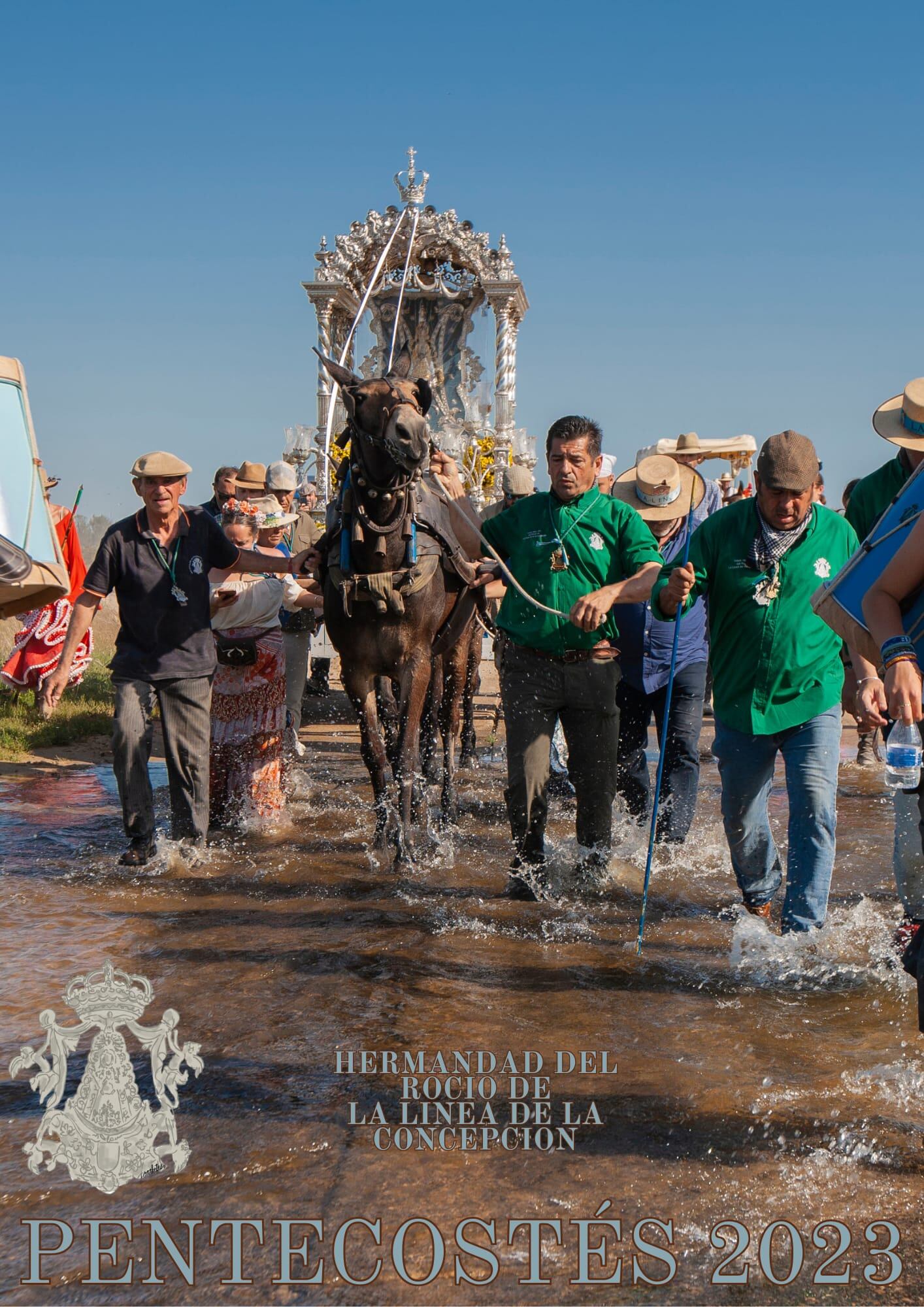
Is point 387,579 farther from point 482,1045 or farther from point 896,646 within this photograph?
point 896,646

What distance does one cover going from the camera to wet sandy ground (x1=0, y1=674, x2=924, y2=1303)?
9.53 ft

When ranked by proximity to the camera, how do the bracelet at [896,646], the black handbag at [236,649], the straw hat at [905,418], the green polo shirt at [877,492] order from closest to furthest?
the bracelet at [896,646] → the straw hat at [905,418] → the green polo shirt at [877,492] → the black handbag at [236,649]

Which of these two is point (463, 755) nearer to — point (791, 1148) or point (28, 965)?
point (28, 965)

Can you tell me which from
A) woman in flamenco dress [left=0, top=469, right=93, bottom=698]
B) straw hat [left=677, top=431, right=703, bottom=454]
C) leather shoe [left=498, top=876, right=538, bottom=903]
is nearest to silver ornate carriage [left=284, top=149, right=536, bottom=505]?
woman in flamenco dress [left=0, top=469, right=93, bottom=698]

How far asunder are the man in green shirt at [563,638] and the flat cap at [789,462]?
986mm

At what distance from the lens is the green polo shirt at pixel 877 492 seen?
516 cm

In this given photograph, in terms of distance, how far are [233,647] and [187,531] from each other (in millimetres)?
1123

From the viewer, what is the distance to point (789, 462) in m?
4.75

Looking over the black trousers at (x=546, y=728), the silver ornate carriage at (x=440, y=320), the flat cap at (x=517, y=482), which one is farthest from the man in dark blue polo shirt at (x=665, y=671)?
the silver ornate carriage at (x=440, y=320)

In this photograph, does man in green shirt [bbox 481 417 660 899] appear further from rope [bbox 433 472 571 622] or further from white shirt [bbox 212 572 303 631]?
white shirt [bbox 212 572 303 631]

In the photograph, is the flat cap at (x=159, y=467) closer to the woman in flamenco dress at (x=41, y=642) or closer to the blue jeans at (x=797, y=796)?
the blue jeans at (x=797, y=796)

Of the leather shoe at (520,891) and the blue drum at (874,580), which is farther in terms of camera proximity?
the leather shoe at (520,891)

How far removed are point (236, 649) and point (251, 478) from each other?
2563 mm

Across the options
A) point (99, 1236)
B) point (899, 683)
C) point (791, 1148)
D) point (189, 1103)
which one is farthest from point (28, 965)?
point (899, 683)
